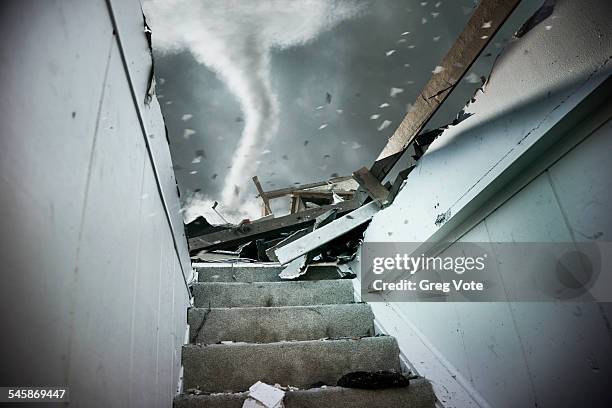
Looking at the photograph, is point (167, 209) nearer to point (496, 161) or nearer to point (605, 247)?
point (496, 161)

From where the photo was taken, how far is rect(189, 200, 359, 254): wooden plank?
12.2ft

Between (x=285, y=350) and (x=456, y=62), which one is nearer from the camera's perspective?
(x=456, y=62)

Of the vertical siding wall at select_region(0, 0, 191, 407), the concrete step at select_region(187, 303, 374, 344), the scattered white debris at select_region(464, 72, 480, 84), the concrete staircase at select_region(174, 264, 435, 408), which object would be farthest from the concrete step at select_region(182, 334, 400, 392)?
the scattered white debris at select_region(464, 72, 480, 84)

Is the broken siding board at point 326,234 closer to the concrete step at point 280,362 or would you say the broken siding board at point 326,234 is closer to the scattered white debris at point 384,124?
the concrete step at point 280,362

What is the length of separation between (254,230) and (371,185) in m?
1.53

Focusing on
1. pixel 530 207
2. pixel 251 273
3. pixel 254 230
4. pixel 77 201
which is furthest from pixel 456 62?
pixel 254 230

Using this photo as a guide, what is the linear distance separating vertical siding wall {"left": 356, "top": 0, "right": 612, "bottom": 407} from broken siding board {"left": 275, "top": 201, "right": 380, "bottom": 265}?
1.10 meters

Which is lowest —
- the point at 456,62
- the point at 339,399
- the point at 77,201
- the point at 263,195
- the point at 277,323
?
the point at 339,399

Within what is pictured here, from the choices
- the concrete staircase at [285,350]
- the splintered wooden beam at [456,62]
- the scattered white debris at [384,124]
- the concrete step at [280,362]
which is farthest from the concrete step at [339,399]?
the scattered white debris at [384,124]

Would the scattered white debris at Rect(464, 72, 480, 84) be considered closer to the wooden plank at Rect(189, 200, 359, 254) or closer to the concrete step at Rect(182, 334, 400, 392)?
the concrete step at Rect(182, 334, 400, 392)

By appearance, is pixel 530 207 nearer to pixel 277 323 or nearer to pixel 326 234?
pixel 277 323

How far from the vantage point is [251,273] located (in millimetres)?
3357

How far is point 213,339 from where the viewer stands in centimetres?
228

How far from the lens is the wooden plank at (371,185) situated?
9.81ft
